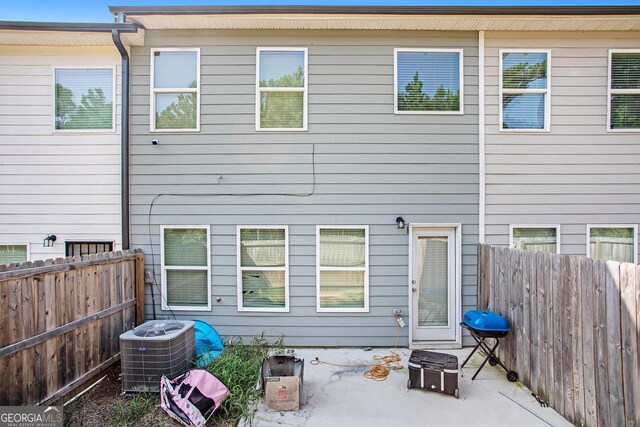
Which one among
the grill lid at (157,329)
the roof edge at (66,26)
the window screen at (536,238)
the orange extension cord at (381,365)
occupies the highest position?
the roof edge at (66,26)

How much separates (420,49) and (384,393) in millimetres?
4835

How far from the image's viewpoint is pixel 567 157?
189 inches

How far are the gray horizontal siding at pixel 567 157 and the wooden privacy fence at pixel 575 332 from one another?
1.29 m

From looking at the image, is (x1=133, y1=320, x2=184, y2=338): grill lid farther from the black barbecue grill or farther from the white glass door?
the black barbecue grill

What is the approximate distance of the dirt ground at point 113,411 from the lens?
3018 millimetres

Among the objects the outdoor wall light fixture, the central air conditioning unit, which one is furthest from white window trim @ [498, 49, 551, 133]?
the outdoor wall light fixture

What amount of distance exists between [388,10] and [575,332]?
4.50 metres

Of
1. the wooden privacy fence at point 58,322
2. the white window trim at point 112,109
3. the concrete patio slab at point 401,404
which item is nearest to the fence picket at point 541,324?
the concrete patio slab at point 401,404

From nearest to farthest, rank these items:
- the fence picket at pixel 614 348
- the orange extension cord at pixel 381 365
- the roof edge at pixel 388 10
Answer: the fence picket at pixel 614 348
the orange extension cord at pixel 381 365
the roof edge at pixel 388 10

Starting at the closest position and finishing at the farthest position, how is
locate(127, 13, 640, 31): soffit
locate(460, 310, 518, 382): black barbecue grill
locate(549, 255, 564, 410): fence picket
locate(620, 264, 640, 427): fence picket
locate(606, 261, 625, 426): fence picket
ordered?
locate(620, 264, 640, 427): fence picket, locate(606, 261, 625, 426): fence picket, locate(549, 255, 564, 410): fence picket, locate(460, 310, 518, 382): black barbecue grill, locate(127, 13, 640, 31): soffit

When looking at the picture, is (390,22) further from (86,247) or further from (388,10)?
(86,247)

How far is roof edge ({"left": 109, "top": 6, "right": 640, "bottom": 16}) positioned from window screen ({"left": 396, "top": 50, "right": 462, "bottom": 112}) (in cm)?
61

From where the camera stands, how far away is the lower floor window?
191 inches

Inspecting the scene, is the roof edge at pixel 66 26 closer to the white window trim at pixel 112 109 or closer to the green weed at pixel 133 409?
the white window trim at pixel 112 109
